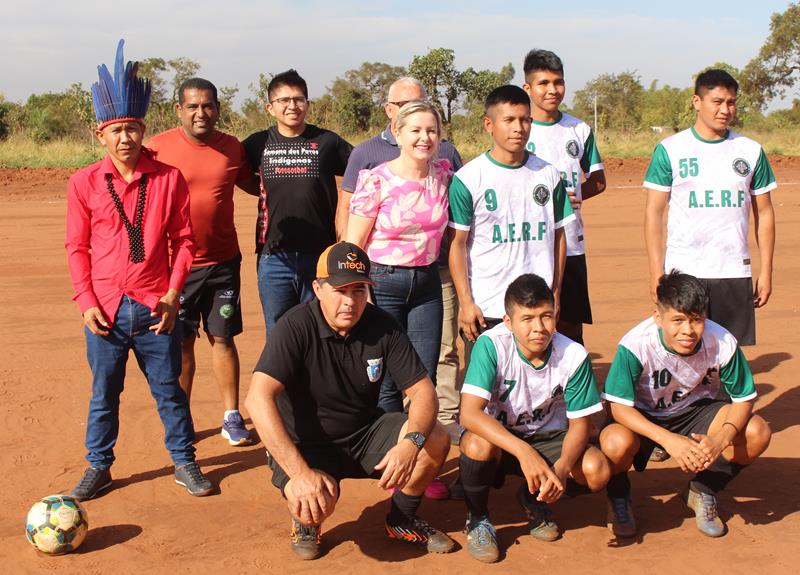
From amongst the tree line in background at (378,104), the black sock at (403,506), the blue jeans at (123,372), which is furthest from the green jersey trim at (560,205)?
the tree line in background at (378,104)

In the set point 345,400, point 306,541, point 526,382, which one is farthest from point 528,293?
point 306,541

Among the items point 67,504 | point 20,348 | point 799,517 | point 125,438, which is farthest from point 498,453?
point 20,348

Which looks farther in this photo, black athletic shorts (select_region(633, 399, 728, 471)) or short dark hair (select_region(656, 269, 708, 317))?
black athletic shorts (select_region(633, 399, 728, 471))

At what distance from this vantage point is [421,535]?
16.1 ft

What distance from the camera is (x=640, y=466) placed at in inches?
207

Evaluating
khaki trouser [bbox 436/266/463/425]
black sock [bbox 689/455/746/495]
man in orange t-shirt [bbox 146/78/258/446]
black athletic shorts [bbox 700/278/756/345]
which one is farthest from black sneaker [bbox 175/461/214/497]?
black athletic shorts [bbox 700/278/756/345]

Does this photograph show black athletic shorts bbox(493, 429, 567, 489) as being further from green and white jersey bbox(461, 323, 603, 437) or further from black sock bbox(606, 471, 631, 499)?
black sock bbox(606, 471, 631, 499)

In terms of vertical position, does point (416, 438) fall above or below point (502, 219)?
below

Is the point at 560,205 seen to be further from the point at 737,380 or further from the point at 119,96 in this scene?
the point at 119,96

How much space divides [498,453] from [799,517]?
1.88 metres

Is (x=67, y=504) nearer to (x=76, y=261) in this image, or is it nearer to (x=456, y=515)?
(x=76, y=261)

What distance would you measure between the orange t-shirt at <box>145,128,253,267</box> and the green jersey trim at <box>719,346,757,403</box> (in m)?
3.37

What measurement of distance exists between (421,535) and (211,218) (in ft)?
8.70

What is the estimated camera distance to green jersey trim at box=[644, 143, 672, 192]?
19.6 feet
